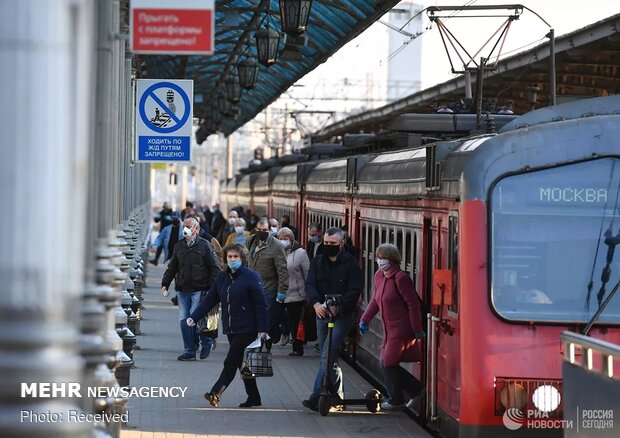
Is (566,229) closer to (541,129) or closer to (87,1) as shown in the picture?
(541,129)

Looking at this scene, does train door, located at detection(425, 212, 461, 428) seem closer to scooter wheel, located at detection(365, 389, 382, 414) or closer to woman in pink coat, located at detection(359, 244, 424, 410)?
woman in pink coat, located at detection(359, 244, 424, 410)

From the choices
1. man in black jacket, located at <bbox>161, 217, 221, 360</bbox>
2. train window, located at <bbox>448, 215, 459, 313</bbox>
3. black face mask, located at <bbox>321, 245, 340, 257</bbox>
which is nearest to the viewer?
train window, located at <bbox>448, 215, 459, 313</bbox>

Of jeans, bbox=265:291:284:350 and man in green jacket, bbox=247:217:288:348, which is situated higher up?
man in green jacket, bbox=247:217:288:348

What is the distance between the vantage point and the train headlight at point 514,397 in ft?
34.1

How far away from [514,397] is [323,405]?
2.75 meters

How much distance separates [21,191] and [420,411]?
8875 mm

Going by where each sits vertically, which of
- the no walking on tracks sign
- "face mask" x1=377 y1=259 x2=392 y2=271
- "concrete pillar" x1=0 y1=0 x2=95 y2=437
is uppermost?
the no walking on tracks sign

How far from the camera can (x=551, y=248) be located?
10539 millimetres

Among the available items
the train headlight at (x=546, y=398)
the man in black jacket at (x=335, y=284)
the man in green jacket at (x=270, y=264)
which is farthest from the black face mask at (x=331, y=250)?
the train headlight at (x=546, y=398)

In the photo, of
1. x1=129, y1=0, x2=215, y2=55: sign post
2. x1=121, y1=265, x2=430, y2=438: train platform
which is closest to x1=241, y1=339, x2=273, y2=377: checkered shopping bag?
x1=121, y1=265, x2=430, y2=438: train platform

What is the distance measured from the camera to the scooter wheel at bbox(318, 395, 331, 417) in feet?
42.1

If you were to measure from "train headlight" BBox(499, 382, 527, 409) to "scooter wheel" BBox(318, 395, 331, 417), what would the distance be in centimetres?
268

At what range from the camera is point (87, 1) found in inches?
182

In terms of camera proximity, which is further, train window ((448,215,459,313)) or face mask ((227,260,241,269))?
face mask ((227,260,241,269))
